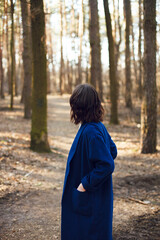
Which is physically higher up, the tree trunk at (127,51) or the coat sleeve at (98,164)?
the tree trunk at (127,51)

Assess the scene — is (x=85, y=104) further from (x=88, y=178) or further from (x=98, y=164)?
(x=88, y=178)

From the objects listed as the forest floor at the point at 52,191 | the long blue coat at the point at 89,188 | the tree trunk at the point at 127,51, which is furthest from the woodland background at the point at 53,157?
the tree trunk at the point at 127,51

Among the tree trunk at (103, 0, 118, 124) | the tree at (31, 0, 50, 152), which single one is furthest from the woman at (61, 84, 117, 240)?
the tree trunk at (103, 0, 118, 124)

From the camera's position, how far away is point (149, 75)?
772 cm

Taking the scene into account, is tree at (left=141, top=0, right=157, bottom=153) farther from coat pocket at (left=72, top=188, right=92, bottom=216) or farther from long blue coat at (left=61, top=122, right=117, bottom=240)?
coat pocket at (left=72, top=188, right=92, bottom=216)

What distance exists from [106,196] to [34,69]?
6027 millimetres

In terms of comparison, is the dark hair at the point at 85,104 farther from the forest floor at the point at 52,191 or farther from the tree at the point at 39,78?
the tree at the point at 39,78

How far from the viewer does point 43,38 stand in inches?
298

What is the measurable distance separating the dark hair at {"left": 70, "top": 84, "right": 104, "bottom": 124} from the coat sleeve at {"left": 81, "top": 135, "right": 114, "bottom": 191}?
229 mm

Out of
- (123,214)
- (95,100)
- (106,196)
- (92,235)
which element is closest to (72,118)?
(95,100)

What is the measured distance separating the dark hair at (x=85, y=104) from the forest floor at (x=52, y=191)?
6.83 ft

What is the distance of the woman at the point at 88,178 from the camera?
2.19 m

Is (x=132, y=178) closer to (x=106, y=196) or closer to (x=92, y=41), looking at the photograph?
(x=106, y=196)

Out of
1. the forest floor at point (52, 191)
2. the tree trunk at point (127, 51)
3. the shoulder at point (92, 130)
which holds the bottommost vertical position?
the forest floor at point (52, 191)
